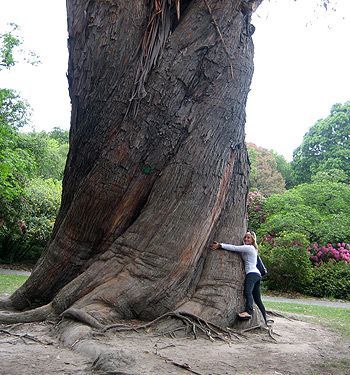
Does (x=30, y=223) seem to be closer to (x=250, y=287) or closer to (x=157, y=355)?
(x=250, y=287)

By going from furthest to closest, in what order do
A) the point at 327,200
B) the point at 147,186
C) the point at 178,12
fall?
the point at 327,200 < the point at 178,12 < the point at 147,186

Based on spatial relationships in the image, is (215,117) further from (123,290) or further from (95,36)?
(123,290)

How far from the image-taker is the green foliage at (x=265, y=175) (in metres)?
39.7

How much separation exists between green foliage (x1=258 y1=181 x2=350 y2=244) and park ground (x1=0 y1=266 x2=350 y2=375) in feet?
50.0

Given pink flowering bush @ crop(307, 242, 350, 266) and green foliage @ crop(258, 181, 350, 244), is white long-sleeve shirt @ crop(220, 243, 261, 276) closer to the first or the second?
pink flowering bush @ crop(307, 242, 350, 266)

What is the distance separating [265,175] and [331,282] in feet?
75.5

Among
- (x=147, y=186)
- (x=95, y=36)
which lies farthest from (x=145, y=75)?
(x=147, y=186)

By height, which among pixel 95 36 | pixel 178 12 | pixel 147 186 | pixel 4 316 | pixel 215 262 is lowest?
pixel 4 316

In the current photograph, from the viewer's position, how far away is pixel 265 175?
135ft

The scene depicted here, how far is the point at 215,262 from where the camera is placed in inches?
275

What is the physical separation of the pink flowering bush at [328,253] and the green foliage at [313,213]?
0.64 metres

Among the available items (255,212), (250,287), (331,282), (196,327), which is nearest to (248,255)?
(250,287)

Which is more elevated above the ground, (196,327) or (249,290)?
(249,290)

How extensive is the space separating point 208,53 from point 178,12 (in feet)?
2.47
